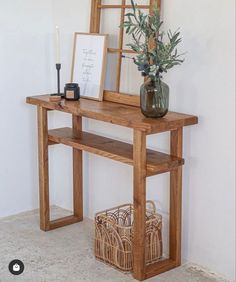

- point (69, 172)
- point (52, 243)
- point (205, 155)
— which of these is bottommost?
point (52, 243)

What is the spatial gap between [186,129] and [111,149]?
379 mm

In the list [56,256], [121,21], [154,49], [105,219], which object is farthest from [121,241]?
[121,21]

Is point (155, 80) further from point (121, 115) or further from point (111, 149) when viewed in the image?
point (111, 149)

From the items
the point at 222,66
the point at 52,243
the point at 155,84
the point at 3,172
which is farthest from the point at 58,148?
the point at 222,66

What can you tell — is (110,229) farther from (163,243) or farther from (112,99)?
(112,99)

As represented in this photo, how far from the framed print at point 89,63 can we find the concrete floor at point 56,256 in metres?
0.79

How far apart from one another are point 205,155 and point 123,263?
2.14 feet

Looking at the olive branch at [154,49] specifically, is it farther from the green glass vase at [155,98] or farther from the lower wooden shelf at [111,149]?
the lower wooden shelf at [111,149]

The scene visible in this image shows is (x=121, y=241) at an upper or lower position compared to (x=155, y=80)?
lower

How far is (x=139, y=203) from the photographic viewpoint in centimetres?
246

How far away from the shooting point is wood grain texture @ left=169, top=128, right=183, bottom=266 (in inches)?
101

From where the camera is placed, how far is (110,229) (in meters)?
2.67

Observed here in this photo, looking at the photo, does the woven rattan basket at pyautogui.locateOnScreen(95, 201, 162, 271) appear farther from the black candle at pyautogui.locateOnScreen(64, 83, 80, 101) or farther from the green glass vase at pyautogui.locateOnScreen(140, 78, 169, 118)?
the black candle at pyautogui.locateOnScreen(64, 83, 80, 101)

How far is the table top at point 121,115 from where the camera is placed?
2.37 m
